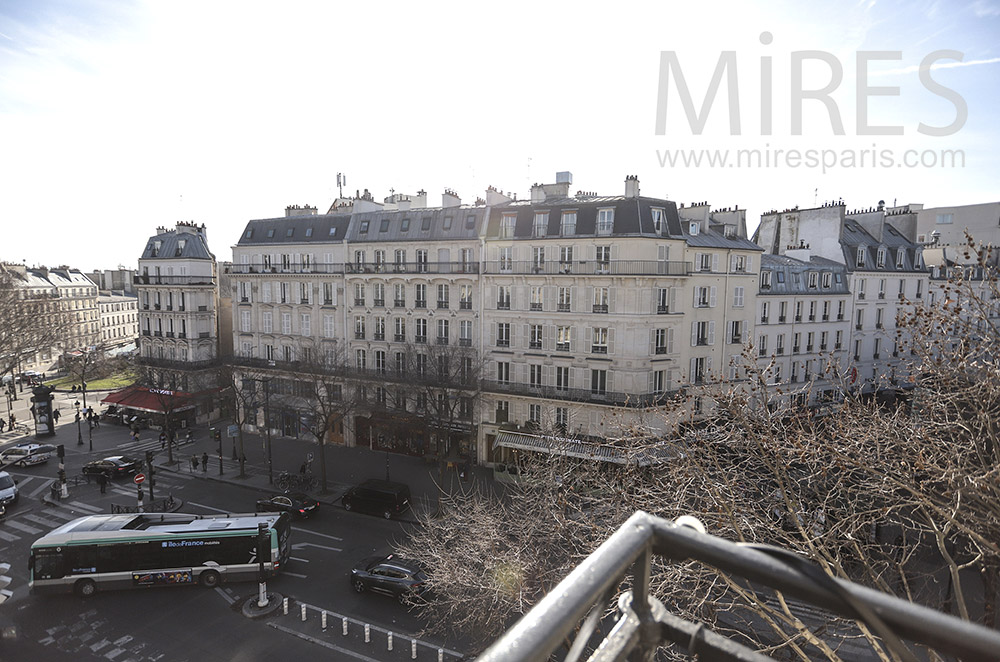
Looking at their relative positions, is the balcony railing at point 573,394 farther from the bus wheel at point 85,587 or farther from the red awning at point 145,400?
the red awning at point 145,400

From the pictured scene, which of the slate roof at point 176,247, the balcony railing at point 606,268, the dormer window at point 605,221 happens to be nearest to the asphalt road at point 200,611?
the balcony railing at point 606,268

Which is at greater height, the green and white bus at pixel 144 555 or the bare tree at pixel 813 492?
the bare tree at pixel 813 492

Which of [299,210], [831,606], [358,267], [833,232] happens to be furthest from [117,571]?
[833,232]

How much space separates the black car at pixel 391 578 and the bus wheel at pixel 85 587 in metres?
9.34

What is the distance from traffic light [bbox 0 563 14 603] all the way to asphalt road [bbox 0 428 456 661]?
22 cm

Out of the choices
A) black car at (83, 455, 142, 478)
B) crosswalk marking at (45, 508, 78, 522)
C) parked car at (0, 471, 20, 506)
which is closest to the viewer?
crosswalk marking at (45, 508, 78, 522)

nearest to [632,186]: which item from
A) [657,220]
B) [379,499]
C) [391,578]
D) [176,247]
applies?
[657,220]

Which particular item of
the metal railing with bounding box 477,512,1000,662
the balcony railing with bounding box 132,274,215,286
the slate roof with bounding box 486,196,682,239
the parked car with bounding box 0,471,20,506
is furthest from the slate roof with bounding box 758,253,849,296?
the parked car with bounding box 0,471,20,506

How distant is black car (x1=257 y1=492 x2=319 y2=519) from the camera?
Result: 2628 cm

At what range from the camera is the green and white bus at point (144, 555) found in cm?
1944

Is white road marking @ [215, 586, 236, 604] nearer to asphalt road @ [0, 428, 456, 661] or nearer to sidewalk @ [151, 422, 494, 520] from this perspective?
asphalt road @ [0, 428, 456, 661]

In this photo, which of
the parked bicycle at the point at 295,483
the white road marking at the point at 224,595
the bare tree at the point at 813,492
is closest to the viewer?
the bare tree at the point at 813,492

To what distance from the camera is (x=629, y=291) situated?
94.5ft

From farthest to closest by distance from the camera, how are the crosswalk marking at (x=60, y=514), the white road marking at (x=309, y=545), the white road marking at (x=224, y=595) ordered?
the crosswalk marking at (x=60, y=514) < the white road marking at (x=309, y=545) < the white road marking at (x=224, y=595)
